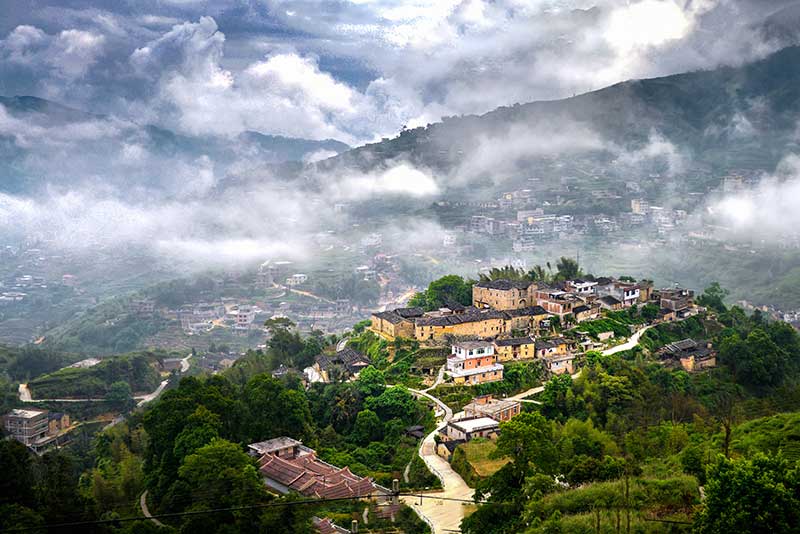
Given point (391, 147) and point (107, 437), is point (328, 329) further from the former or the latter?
point (391, 147)

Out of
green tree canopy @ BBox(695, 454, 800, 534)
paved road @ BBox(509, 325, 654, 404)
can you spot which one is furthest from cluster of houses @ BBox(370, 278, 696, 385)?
green tree canopy @ BBox(695, 454, 800, 534)

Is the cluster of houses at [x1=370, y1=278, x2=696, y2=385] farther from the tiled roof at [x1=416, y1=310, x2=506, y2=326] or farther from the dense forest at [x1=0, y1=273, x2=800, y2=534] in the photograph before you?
the dense forest at [x1=0, y1=273, x2=800, y2=534]

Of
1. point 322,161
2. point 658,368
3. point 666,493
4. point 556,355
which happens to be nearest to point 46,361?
point 556,355

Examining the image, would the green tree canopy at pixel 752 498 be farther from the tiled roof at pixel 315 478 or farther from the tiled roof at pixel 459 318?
the tiled roof at pixel 459 318

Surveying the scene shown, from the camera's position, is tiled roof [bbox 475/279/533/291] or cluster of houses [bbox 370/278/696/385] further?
tiled roof [bbox 475/279/533/291]

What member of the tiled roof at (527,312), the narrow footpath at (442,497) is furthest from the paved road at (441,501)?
the tiled roof at (527,312)

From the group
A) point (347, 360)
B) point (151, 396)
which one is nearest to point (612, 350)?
point (347, 360)
